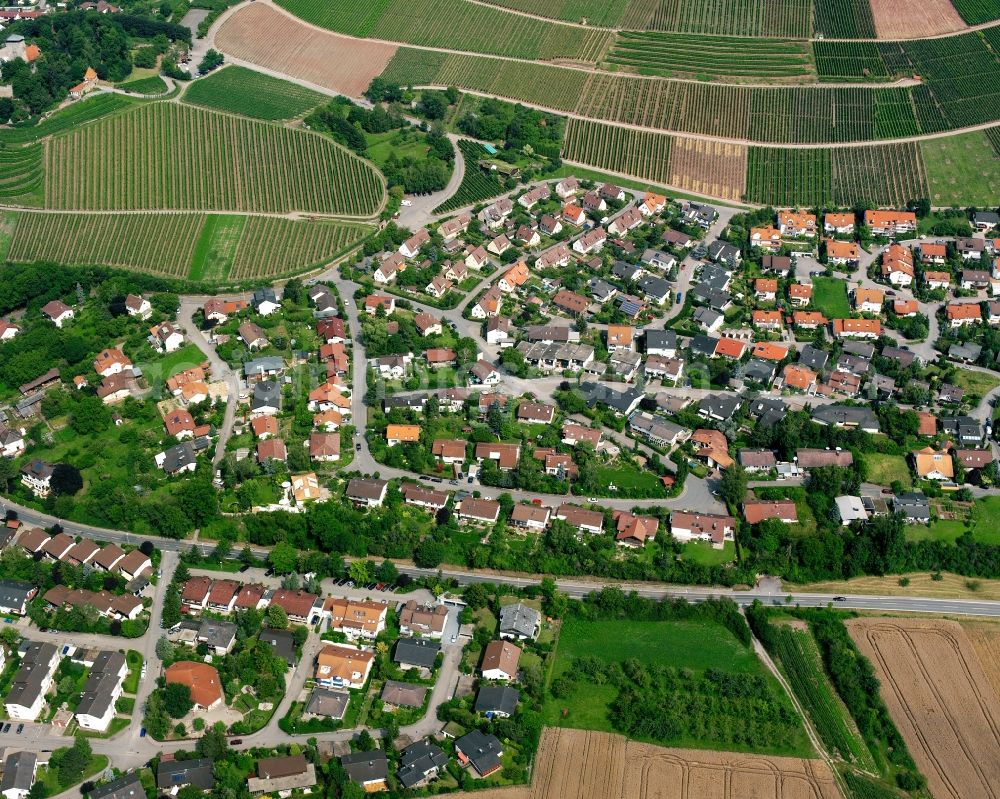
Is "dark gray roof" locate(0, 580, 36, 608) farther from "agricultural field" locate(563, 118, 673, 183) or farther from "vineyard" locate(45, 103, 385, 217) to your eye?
"agricultural field" locate(563, 118, 673, 183)

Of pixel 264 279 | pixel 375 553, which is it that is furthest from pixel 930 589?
pixel 264 279

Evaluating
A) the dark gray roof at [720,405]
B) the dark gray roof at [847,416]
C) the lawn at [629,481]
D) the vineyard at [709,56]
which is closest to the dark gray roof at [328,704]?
the lawn at [629,481]

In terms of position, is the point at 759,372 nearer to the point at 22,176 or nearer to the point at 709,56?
the point at 709,56

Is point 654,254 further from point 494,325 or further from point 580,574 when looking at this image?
point 580,574

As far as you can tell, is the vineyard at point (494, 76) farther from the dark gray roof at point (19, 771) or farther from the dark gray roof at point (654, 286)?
the dark gray roof at point (19, 771)

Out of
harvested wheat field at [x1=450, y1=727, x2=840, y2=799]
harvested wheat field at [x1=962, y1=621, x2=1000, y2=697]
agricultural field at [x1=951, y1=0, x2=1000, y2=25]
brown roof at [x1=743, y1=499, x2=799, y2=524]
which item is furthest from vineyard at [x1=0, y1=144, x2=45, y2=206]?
agricultural field at [x1=951, y1=0, x2=1000, y2=25]

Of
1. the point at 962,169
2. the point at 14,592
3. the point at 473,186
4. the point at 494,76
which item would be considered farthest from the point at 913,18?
the point at 14,592

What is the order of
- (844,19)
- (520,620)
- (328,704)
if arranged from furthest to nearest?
(844,19), (520,620), (328,704)
